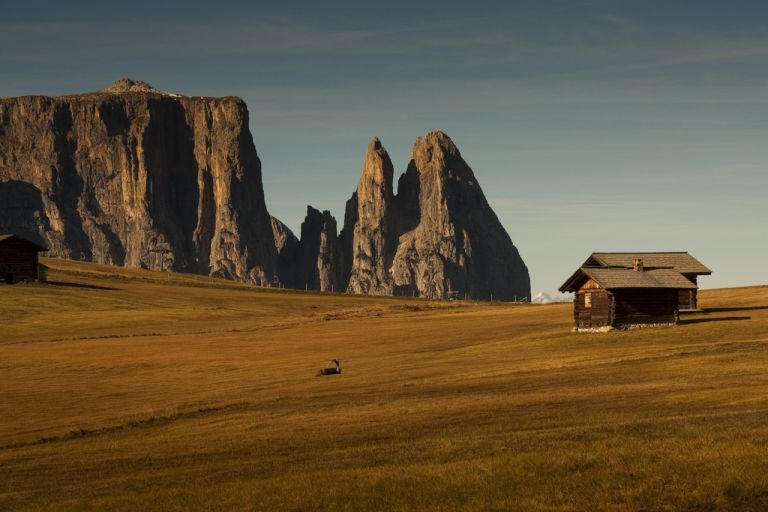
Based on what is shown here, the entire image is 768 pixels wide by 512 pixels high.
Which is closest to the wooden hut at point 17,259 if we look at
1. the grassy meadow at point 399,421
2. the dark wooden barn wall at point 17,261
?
the dark wooden barn wall at point 17,261

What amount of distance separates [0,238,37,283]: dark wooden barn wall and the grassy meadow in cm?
4233

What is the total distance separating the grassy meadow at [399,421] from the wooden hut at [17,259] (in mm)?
42280

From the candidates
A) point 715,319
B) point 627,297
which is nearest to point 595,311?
point 627,297

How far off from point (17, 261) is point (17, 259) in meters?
0.23

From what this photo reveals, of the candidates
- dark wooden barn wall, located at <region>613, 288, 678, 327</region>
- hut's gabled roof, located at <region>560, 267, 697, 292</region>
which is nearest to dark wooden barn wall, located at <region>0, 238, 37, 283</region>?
hut's gabled roof, located at <region>560, 267, 697, 292</region>

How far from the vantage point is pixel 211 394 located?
40.3 m

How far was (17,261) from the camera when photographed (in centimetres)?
11156

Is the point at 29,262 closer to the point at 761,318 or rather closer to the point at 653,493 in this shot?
the point at 761,318

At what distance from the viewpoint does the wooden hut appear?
110062mm

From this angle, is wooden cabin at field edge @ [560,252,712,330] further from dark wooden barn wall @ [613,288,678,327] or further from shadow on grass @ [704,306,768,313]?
shadow on grass @ [704,306,768,313]

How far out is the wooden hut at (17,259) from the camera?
11006 cm

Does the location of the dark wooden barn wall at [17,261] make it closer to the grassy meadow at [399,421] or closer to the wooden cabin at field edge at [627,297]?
the grassy meadow at [399,421]

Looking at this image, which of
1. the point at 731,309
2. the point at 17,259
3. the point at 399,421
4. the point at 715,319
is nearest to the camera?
the point at 399,421

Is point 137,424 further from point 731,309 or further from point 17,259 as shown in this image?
point 17,259
